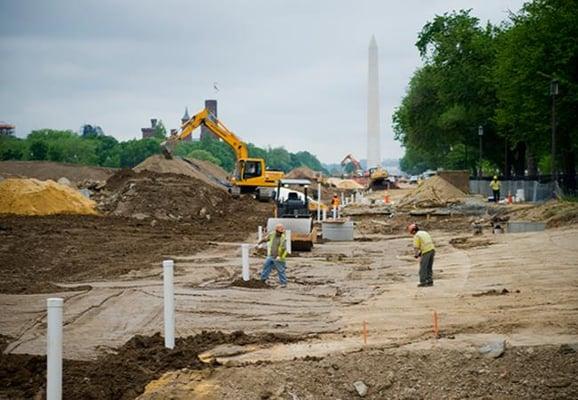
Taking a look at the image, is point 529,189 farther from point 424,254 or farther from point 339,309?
point 339,309

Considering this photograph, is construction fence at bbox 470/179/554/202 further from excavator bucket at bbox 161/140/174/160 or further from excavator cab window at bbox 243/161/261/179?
excavator bucket at bbox 161/140/174/160

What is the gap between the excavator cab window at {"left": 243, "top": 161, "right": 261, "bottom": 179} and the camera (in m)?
62.7

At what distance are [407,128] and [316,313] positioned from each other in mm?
67359

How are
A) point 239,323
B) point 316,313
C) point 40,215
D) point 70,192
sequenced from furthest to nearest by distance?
1. point 70,192
2. point 40,215
3. point 316,313
4. point 239,323

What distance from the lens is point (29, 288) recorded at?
66.2ft

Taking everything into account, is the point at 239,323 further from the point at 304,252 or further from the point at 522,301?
the point at 304,252

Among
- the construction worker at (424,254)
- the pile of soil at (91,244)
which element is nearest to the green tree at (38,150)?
the pile of soil at (91,244)

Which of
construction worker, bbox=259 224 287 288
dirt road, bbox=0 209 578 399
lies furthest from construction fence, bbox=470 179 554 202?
construction worker, bbox=259 224 287 288

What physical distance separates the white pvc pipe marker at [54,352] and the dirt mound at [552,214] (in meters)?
26.4

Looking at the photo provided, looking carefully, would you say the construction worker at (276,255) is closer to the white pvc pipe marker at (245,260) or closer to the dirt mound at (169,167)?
the white pvc pipe marker at (245,260)

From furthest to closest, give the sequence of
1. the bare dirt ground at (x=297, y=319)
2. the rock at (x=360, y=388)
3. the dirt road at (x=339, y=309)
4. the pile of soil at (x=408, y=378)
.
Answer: the dirt road at (x=339, y=309)
the bare dirt ground at (x=297, y=319)
the rock at (x=360, y=388)
the pile of soil at (x=408, y=378)

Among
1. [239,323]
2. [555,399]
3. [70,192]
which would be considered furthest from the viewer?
[70,192]

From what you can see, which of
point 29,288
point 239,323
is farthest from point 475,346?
point 29,288

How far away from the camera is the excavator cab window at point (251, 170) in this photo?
6272cm
